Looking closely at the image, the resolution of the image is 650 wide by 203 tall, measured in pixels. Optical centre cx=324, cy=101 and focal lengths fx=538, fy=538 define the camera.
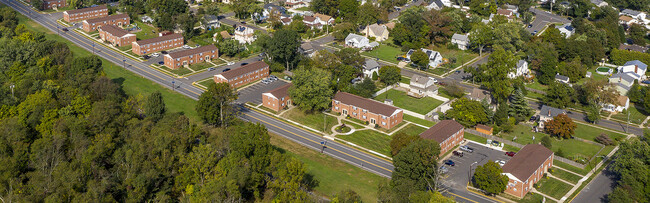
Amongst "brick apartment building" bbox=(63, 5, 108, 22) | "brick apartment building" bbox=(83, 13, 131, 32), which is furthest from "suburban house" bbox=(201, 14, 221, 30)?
"brick apartment building" bbox=(63, 5, 108, 22)

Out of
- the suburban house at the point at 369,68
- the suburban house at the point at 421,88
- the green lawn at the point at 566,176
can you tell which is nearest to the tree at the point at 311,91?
the suburban house at the point at 421,88

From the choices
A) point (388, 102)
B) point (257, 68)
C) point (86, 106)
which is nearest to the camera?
point (86, 106)

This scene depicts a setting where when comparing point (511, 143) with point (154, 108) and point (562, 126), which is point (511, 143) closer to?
point (562, 126)

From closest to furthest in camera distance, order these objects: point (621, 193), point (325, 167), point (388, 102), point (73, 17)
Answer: point (621, 193) → point (325, 167) → point (388, 102) → point (73, 17)

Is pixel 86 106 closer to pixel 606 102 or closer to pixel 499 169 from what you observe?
pixel 499 169

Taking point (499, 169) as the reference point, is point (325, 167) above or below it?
below

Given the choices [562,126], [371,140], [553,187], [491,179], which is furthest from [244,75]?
[553,187]

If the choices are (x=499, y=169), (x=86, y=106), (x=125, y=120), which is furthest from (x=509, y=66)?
(x=86, y=106)

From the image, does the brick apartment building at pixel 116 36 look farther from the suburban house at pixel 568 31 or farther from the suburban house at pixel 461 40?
the suburban house at pixel 568 31

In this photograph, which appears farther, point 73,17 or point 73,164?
point 73,17
